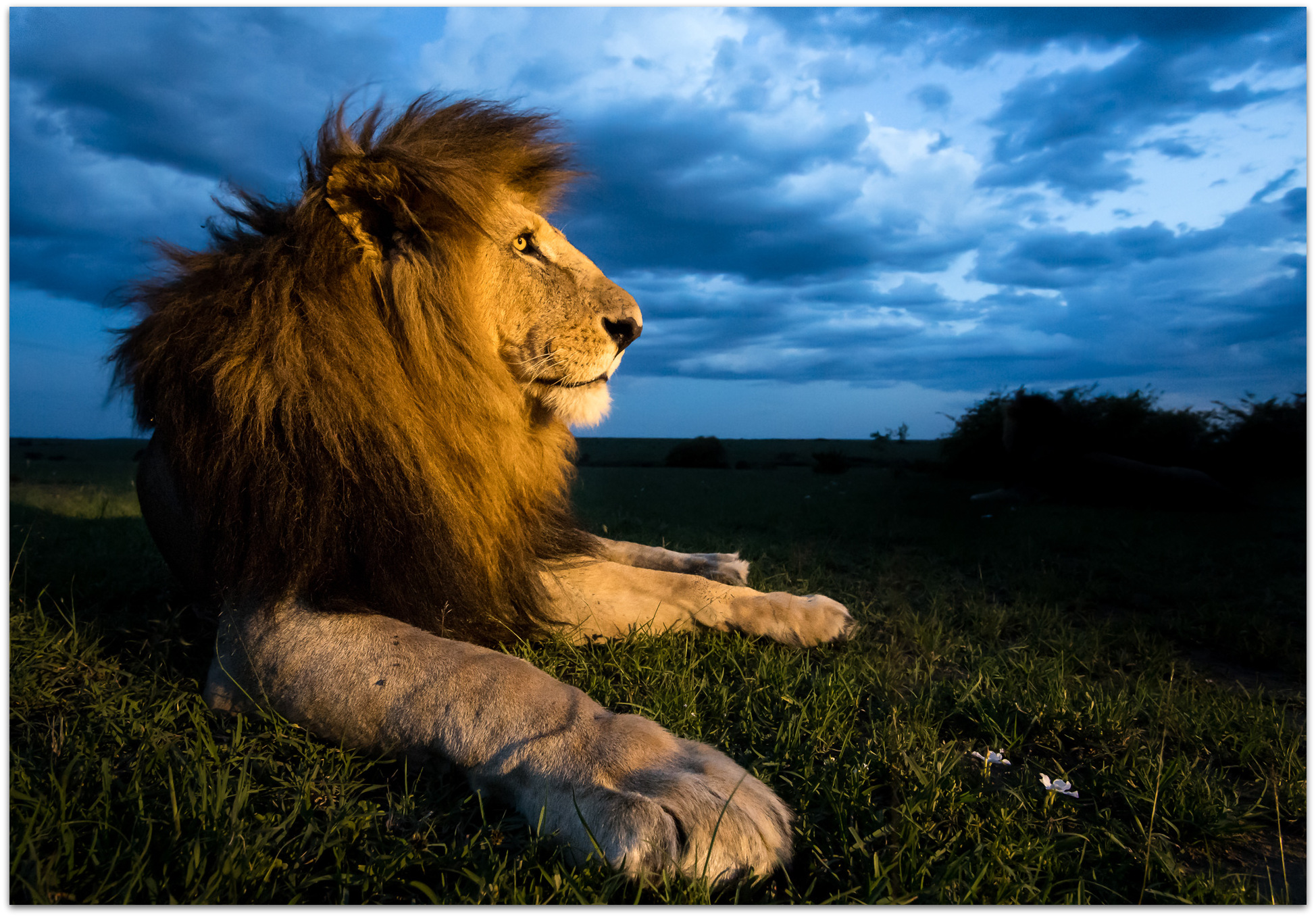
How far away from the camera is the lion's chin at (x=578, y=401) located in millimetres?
2543

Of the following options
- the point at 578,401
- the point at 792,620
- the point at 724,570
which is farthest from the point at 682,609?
the point at 578,401

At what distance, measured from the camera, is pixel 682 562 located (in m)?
3.58

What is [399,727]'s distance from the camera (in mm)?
1729

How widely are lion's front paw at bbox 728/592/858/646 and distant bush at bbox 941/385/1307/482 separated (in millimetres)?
5171

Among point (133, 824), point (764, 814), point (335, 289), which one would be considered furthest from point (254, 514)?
point (764, 814)

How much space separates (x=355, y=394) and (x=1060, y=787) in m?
2.20

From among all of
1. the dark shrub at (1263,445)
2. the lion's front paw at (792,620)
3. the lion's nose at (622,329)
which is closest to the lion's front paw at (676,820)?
the lion's front paw at (792,620)

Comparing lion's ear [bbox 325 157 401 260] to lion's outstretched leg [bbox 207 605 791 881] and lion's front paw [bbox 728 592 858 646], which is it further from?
lion's front paw [bbox 728 592 858 646]

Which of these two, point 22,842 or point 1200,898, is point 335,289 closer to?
point 22,842

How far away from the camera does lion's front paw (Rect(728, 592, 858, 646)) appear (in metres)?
2.69

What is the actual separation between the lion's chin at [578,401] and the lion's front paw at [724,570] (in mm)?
1165

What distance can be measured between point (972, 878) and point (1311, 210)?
2.51 meters

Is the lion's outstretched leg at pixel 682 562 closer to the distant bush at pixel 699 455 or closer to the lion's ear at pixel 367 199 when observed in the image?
the lion's ear at pixel 367 199

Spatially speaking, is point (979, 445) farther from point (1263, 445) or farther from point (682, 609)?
point (682, 609)
